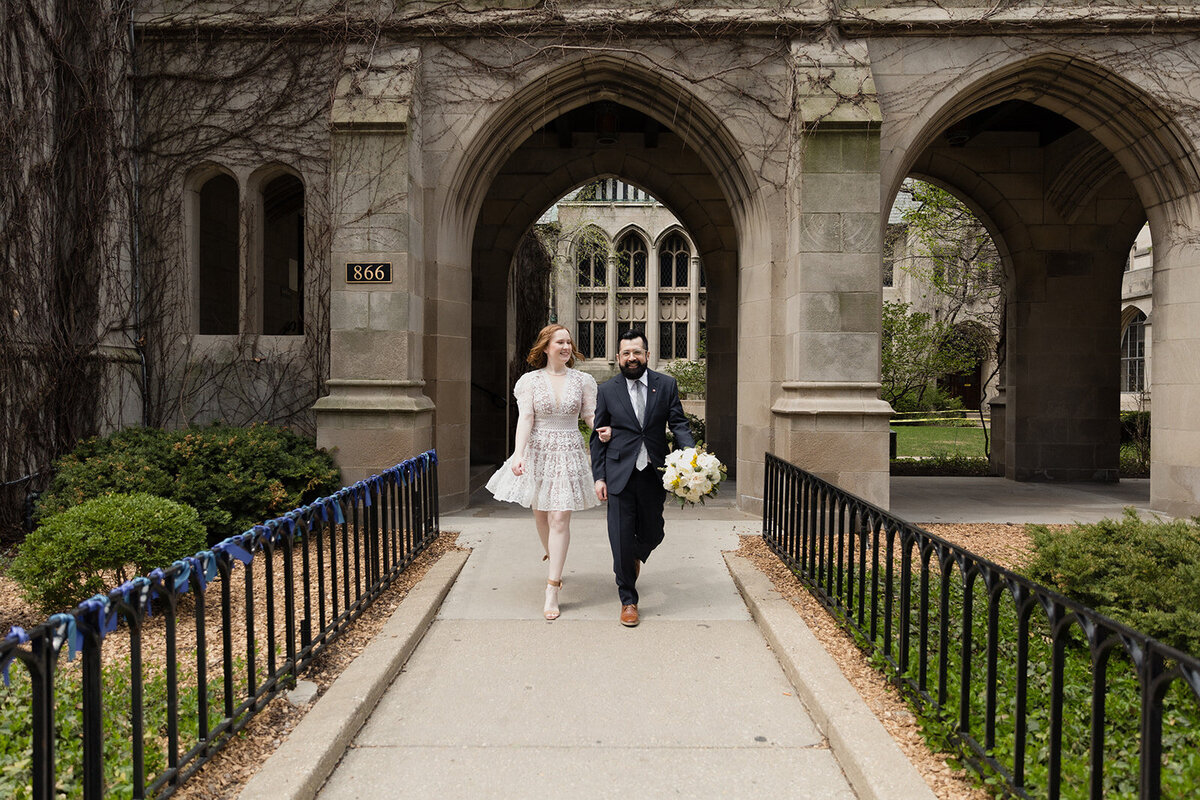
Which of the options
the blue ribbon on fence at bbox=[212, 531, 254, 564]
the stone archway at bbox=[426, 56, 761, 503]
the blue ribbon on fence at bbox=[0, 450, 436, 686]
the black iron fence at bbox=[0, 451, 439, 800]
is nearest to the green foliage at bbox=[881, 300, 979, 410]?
the stone archway at bbox=[426, 56, 761, 503]

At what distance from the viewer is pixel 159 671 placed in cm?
408

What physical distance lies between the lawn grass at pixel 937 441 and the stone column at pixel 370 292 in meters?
12.3

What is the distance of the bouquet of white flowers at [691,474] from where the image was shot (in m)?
4.82

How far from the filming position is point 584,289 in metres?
38.5

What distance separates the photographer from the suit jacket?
5023 mm

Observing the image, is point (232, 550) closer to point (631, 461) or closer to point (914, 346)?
point (631, 461)

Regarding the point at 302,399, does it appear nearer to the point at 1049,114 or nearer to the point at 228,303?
the point at 228,303

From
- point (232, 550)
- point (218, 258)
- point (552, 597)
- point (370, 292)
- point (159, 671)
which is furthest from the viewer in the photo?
point (218, 258)

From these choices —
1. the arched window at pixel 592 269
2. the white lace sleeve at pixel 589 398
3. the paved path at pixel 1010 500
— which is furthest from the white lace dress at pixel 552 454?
the arched window at pixel 592 269

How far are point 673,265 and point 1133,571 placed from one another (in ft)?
115

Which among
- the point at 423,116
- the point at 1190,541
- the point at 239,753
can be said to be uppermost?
the point at 423,116

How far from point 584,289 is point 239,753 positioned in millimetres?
36031

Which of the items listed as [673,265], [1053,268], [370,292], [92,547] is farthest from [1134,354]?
[92,547]

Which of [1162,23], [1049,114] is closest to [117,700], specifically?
[1162,23]
